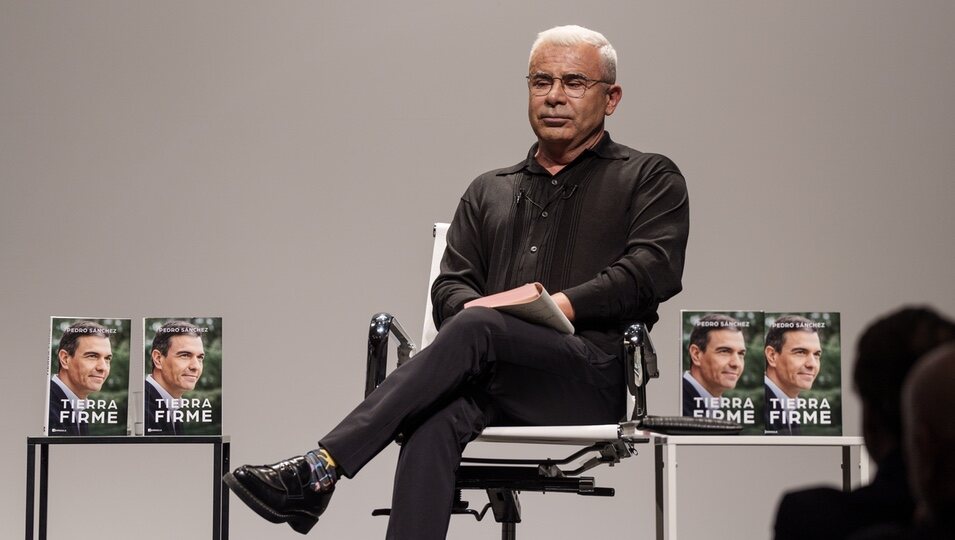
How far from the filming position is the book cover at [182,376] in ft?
10.2

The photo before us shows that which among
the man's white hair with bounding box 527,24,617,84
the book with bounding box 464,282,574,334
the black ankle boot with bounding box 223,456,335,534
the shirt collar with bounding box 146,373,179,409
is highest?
the man's white hair with bounding box 527,24,617,84

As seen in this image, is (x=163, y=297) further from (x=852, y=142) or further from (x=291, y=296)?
(x=852, y=142)

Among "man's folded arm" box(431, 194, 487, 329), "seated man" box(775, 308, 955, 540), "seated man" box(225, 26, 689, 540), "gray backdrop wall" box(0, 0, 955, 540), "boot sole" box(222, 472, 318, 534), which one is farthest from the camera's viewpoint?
"gray backdrop wall" box(0, 0, 955, 540)

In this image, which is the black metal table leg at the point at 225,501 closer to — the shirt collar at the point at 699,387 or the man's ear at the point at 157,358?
the man's ear at the point at 157,358

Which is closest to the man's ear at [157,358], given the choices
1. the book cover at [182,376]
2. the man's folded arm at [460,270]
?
the book cover at [182,376]

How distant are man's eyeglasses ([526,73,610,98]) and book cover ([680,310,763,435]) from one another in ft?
1.99

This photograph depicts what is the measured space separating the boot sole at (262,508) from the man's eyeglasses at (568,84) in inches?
49.8

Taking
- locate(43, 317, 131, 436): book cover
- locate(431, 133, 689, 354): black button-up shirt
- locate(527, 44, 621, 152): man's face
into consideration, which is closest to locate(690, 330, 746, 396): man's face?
locate(431, 133, 689, 354): black button-up shirt

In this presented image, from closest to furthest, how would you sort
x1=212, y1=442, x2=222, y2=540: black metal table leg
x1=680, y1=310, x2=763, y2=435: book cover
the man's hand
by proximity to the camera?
the man's hand
x1=680, y1=310, x2=763, y2=435: book cover
x1=212, y1=442, x2=222, y2=540: black metal table leg

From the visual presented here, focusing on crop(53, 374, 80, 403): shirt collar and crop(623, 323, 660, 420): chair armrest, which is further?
crop(53, 374, 80, 403): shirt collar

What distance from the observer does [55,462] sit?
12.5 feet

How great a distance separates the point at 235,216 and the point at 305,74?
19.9 inches

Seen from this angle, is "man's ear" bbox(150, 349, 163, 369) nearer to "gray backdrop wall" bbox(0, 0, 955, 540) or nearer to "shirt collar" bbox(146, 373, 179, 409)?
"shirt collar" bbox(146, 373, 179, 409)

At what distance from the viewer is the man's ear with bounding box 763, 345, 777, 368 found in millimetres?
2969
